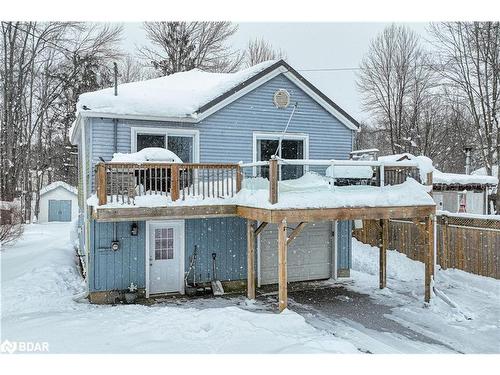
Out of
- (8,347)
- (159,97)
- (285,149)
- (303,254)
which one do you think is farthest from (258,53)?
(8,347)

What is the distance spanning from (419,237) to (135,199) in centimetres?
916

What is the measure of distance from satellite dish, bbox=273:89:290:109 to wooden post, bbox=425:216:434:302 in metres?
4.80

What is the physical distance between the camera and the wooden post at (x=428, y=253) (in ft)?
30.8

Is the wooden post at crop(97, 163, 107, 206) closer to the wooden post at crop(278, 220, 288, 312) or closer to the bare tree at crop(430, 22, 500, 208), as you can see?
the wooden post at crop(278, 220, 288, 312)

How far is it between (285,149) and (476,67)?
11246 millimetres

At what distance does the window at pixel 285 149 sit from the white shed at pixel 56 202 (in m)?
19.6

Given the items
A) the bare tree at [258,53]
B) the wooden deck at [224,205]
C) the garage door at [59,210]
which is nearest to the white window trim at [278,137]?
the wooden deck at [224,205]

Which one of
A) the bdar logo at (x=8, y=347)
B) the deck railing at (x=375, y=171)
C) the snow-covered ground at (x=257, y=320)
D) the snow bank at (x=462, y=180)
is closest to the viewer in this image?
the bdar logo at (x=8, y=347)

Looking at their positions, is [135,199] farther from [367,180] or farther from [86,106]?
[367,180]

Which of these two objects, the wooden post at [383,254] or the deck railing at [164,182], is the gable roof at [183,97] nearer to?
the deck railing at [164,182]

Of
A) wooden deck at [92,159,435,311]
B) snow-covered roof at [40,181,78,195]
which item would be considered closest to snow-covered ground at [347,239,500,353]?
wooden deck at [92,159,435,311]

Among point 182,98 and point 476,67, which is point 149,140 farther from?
point 476,67

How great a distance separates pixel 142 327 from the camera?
7.12 meters

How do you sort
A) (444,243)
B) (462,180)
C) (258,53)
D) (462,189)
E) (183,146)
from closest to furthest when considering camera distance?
(183,146)
(444,243)
(462,180)
(462,189)
(258,53)
